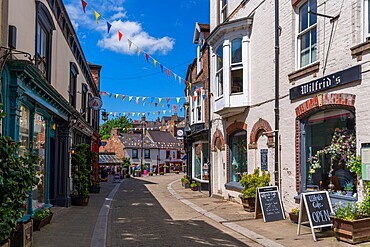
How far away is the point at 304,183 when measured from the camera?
1170 centimetres

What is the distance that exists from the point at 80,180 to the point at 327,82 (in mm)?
10068

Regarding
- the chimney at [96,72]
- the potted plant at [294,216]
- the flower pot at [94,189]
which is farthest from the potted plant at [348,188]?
the chimney at [96,72]

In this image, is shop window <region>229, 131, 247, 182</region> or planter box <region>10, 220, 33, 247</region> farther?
shop window <region>229, 131, 247, 182</region>

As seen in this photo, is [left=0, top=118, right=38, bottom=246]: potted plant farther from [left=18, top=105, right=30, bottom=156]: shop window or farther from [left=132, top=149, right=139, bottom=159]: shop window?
[left=132, top=149, right=139, bottom=159]: shop window

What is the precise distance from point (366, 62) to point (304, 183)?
4.10m

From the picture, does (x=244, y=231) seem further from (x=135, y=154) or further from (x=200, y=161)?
(x=135, y=154)

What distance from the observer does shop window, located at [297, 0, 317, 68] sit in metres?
11.3

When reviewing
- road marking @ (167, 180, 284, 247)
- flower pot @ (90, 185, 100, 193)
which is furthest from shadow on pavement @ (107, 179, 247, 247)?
flower pot @ (90, 185, 100, 193)

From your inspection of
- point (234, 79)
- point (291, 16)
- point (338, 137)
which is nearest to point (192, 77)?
point (234, 79)

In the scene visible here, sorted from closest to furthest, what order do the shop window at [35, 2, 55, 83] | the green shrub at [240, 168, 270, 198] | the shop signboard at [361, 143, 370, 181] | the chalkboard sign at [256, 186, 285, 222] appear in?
the shop signboard at [361, 143, 370, 181]
the shop window at [35, 2, 55, 83]
the chalkboard sign at [256, 186, 285, 222]
the green shrub at [240, 168, 270, 198]

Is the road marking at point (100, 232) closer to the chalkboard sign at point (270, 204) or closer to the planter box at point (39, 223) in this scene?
the planter box at point (39, 223)

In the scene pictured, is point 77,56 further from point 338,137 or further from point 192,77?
point 338,137

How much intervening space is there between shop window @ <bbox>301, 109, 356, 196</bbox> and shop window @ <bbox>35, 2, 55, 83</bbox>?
7.57 meters

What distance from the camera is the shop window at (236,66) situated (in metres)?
15.9
